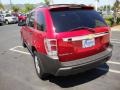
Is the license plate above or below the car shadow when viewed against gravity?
above

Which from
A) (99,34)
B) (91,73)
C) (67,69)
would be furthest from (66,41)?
(91,73)

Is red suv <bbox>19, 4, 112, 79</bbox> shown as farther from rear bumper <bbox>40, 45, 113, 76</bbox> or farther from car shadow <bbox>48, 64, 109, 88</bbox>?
car shadow <bbox>48, 64, 109, 88</bbox>

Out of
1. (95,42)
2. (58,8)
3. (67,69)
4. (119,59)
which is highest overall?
(58,8)

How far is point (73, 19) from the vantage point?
16.4ft

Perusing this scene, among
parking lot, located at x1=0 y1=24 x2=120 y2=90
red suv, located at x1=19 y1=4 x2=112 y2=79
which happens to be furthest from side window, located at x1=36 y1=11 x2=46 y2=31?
parking lot, located at x1=0 y1=24 x2=120 y2=90

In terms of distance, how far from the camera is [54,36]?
462 centimetres

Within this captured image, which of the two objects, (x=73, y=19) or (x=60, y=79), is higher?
(x=73, y=19)

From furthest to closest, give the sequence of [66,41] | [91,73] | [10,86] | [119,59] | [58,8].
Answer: [119,59] < [91,73] < [10,86] < [58,8] < [66,41]

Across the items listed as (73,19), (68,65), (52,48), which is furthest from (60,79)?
(73,19)

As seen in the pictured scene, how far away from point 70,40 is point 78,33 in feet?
0.85

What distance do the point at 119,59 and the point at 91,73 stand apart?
180 centimetres

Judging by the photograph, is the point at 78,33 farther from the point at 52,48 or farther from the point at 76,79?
the point at 76,79

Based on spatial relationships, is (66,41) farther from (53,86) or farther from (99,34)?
(53,86)

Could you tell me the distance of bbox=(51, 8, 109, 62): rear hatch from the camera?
183 inches
